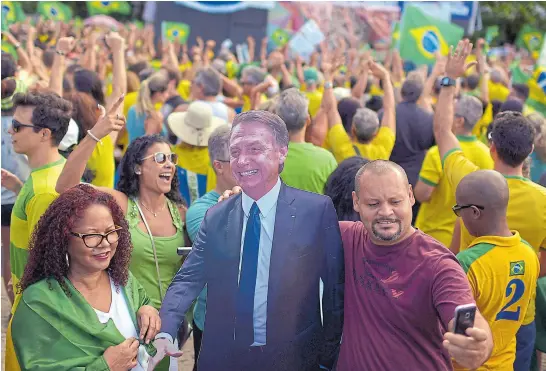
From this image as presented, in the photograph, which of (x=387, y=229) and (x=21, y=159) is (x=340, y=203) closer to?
(x=387, y=229)

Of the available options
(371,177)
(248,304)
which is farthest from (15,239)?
(371,177)

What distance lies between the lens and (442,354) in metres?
2.94

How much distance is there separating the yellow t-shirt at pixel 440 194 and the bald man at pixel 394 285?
263 centimetres

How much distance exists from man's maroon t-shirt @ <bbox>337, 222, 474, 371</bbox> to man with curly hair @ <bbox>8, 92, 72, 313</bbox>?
206cm

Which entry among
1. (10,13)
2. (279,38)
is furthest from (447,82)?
(279,38)

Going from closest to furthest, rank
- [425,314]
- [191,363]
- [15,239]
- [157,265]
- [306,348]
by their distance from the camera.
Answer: [425,314], [306,348], [157,265], [15,239], [191,363]

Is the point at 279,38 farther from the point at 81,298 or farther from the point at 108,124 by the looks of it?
the point at 81,298

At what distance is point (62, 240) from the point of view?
305cm

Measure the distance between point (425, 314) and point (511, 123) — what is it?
202cm

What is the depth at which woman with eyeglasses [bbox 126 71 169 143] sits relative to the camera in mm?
7199

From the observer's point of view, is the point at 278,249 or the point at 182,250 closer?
the point at 278,249

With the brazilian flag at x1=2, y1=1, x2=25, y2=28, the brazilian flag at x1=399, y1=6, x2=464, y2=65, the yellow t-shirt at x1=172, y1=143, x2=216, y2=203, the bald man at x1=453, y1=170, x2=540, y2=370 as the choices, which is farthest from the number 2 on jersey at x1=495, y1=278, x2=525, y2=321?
the brazilian flag at x1=2, y1=1, x2=25, y2=28

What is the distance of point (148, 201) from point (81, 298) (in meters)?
1.24

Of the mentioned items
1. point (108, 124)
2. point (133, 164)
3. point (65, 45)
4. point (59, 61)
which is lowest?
point (133, 164)
